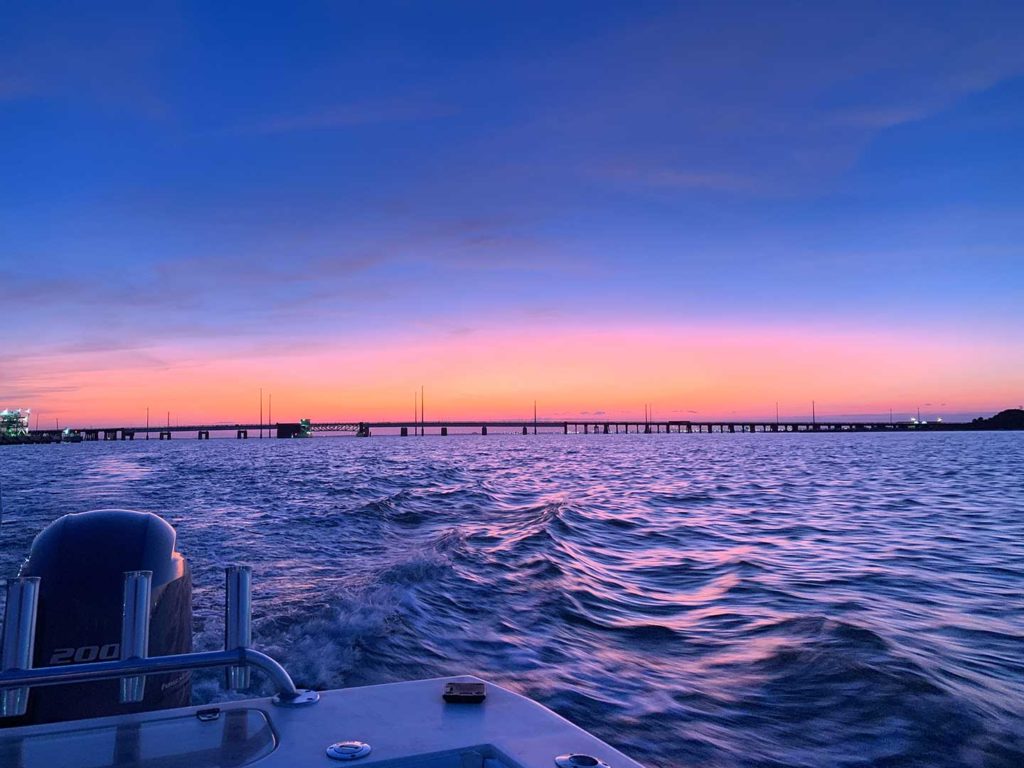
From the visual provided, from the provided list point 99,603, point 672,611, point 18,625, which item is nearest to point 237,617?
point 18,625

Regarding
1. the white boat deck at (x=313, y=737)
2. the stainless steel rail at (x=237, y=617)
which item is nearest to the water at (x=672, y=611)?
the white boat deck at (x=313, y=737)

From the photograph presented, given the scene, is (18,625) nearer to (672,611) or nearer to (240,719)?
(240,719)

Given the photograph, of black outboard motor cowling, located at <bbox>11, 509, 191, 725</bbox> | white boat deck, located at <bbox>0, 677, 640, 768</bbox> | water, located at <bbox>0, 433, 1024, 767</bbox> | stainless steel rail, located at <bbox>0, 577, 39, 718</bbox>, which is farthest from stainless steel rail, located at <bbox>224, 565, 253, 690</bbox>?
water, located at <bbox>0, 433, 1024, 767</bbox>

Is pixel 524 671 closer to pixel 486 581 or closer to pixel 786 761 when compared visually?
pixel 786 761

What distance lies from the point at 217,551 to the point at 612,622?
5915mm

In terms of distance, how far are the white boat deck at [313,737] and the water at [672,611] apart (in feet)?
7.91

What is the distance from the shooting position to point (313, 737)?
2002 millimetres

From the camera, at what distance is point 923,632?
19.8 ft

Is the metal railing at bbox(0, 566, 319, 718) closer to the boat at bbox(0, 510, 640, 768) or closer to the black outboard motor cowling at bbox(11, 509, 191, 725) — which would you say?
the boat at bbox(0, 510, 640, 768)

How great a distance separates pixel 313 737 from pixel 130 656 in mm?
572

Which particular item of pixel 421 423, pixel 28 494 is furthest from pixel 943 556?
pixel 421 423

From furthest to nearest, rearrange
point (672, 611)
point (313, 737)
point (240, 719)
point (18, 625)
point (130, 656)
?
point (672, 611)
point (240, 719)
point (313, 737)
point (130, 656)
point (18, 625)

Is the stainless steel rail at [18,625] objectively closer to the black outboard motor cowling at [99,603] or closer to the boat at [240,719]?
the boat at [240,719]

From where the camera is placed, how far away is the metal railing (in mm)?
1728
